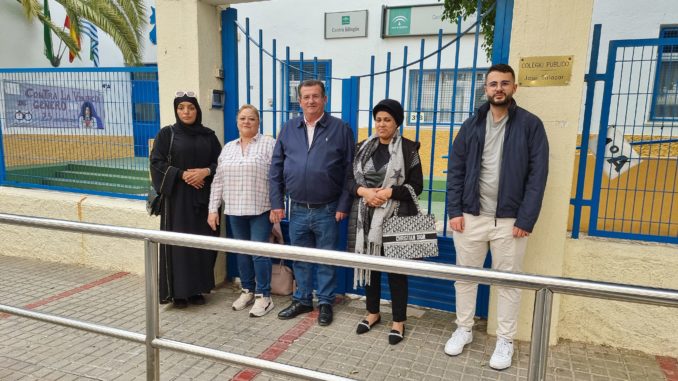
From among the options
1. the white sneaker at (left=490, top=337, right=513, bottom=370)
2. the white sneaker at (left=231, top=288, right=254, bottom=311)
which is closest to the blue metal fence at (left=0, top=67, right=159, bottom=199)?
the white sneaker at (left=231, top=288, right=254, bottom=311)

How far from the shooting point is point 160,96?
414 centimetres

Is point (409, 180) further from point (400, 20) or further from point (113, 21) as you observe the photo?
point (113, 21)

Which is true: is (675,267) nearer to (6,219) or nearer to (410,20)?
(6,219)

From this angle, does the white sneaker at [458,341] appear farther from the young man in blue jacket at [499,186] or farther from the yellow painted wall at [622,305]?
the yellow painted wall at [622,305]

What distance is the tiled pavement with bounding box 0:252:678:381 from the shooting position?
2.83 meters

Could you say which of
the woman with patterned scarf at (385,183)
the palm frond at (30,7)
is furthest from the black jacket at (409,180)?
the palm frond at (30,7)

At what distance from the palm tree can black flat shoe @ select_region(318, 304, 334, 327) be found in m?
9.93

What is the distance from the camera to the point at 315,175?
10.8ft

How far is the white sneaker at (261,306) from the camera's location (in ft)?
12.0

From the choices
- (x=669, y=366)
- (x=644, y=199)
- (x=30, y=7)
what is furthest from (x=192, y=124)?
(x=30, y=7)

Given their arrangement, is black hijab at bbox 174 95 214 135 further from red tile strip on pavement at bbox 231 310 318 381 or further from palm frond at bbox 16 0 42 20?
palm frond at bbox 16 0 42 20

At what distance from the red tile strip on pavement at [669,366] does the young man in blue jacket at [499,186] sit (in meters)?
0.97

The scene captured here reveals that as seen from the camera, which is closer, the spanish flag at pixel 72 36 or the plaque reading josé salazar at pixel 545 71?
the plaque reading josé salazar at pixel 545 71

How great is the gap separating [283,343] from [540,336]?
2.11 metres
